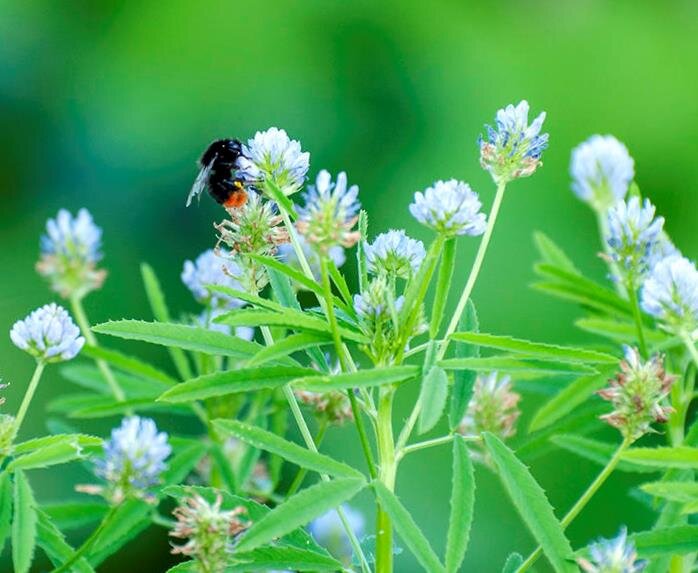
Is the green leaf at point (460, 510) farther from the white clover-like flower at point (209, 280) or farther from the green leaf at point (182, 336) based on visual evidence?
the white clover-like flower at point (209, 280)

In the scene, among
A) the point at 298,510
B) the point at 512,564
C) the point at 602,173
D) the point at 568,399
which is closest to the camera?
the point at 298,510

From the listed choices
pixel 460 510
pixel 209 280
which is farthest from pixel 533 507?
pixel 209 280

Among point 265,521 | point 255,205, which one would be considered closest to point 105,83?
point 255,205

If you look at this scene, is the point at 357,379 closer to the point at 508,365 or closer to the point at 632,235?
the point at 508,365

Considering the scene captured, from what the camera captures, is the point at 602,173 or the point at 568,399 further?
the point at 602,173

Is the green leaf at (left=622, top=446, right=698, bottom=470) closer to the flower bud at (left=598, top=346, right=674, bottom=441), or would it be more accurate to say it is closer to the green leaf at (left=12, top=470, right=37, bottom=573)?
the flower bud at (left=598, top=346, right=674, bottom=441)

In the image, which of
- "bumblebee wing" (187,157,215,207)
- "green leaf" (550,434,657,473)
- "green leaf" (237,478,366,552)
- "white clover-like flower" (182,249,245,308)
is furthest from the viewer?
"bumblebee wing" (187,157,215,207)

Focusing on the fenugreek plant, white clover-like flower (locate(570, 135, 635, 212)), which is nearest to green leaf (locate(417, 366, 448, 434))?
the fenugreek plant
